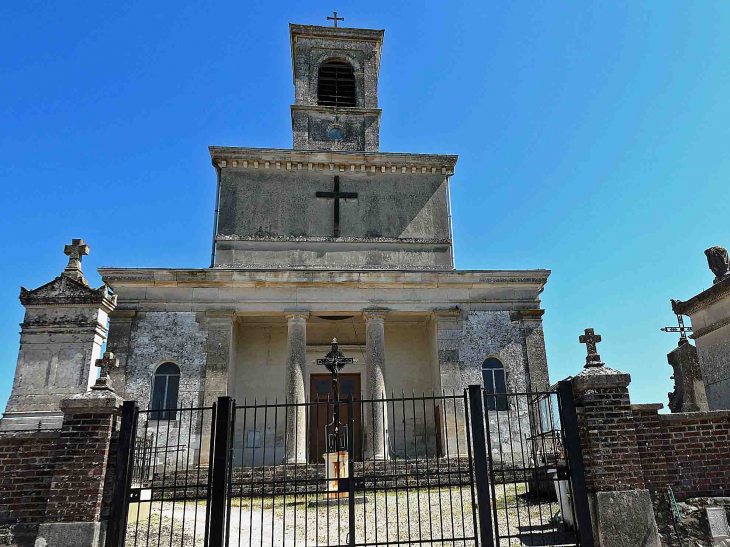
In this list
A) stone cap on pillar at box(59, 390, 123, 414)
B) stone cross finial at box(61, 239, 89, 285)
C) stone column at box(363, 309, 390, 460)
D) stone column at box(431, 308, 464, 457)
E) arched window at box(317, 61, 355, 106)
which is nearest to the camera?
stone cap on pillar at box(59, 390, 123, 414)

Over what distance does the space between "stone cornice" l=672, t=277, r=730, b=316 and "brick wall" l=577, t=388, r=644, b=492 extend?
2726mm

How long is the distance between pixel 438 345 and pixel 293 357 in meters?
3.82

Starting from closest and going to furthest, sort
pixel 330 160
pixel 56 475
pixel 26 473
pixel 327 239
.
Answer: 1. pixel 56 475
2. pixel 26 473
3. pixel 327 239
4. pixel 330 160

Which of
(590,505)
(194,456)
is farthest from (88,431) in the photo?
(194,456)

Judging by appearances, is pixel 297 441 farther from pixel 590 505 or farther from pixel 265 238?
pixel 590 505

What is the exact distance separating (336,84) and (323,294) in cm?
959

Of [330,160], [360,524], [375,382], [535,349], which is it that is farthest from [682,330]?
[330,160]

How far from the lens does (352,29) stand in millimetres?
21984

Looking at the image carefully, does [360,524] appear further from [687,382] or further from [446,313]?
[446,313]

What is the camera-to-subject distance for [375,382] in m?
15.0

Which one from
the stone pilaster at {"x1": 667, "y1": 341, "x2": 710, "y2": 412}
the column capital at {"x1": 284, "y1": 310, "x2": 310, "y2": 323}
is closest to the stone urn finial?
the stone pilaster at {"x1": 667, "y1": 341, "x2": 710, "y2": 412}

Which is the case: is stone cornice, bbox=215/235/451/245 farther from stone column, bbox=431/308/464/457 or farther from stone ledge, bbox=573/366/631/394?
stone ledge, bbox=573/366/631/394

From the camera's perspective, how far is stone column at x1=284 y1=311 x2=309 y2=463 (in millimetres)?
14117

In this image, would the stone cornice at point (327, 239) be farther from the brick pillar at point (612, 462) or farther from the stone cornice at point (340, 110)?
the brick pillar at point (612, 462)
